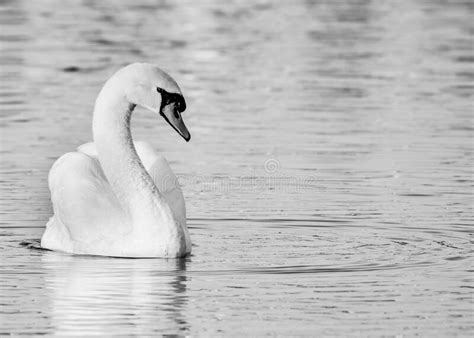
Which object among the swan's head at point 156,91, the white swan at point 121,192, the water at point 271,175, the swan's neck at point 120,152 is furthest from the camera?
the swan's neck at point 120,152

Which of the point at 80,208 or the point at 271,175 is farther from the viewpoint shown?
the point at 271,175

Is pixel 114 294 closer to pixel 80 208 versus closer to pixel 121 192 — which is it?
pixel 80 208

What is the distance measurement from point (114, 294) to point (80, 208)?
69.6 inches

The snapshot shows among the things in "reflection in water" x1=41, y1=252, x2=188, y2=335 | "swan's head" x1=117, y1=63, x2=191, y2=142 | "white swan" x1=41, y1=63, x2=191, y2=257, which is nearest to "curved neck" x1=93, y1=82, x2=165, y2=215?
"white swan" x1=41, y1=63, x2=191, y2=257

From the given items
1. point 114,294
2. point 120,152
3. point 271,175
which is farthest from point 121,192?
point 271,175

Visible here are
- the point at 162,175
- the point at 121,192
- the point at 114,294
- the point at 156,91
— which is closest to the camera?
the point at 114,294

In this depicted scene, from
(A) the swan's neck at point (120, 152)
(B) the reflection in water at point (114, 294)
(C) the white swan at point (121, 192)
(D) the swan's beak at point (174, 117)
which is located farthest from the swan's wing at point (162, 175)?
(B) the reflection in water at point (114, 294)

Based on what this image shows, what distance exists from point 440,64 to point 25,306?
15.4 metres

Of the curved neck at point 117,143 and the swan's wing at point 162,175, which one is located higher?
the curved neck at point 117,143

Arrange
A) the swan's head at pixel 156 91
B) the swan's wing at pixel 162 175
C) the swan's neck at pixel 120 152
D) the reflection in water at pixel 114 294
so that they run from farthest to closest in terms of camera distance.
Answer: the swan's wing at pixel 162 175 < the swan's neck at pixel 120 152 < the swan's head at pixel 156 91 < the reflection in water at pixel 114 294

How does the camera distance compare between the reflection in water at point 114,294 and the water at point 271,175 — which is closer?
the reflection in water at point 114,294

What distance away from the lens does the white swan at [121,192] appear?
1180 centimetres

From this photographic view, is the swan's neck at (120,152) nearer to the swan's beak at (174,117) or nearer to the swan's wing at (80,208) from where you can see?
the swan's wing at (80,208)

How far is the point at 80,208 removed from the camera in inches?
472
